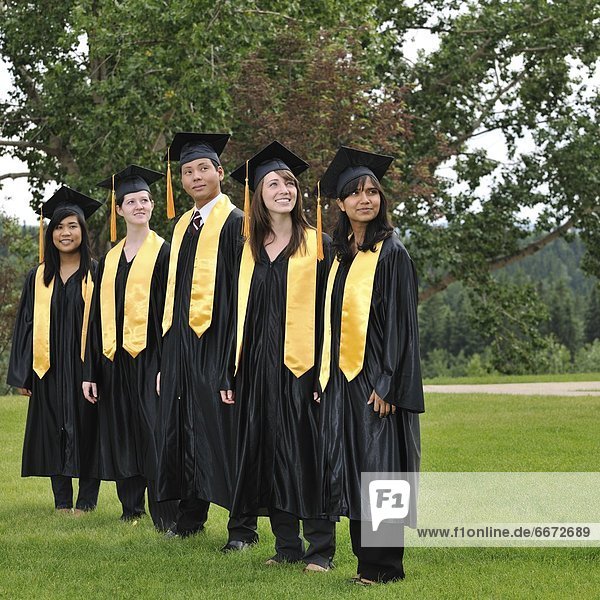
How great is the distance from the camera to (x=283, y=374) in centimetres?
602

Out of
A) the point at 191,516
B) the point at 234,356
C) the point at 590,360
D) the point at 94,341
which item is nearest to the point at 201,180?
the point at 234,356

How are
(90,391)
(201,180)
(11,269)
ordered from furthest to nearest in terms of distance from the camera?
(11,269) < (90,391) < (201,180)

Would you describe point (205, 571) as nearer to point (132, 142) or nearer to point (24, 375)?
point (24, 375)

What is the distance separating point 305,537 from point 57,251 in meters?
3.46

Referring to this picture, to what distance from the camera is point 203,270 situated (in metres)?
6.54

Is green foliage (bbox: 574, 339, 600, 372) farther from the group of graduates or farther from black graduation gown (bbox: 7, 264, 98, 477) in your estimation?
the group of graduates

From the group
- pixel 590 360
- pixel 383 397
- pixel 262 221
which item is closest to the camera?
pixel 383 397

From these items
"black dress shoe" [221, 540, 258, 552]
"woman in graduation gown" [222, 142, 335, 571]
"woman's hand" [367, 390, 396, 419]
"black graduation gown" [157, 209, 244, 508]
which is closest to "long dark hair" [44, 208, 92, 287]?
"black graduation gown" [157, 209, 244, 508]

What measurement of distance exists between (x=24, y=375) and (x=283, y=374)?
3.02 metres

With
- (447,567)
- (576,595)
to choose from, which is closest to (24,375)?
(447,567)

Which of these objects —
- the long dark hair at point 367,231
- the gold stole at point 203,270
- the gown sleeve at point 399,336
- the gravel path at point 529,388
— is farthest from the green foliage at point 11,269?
the gown sleeve at point 399,336

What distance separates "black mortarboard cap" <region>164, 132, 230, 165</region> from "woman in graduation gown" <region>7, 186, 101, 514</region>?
1.43 meters

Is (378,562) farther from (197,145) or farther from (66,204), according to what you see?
(66,204)

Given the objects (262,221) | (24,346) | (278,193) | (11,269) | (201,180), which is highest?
(11,269)
